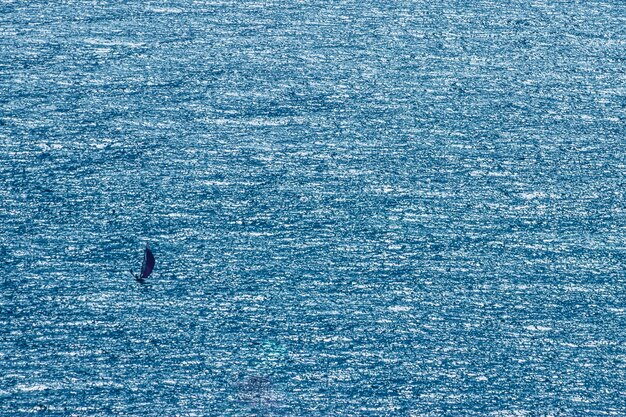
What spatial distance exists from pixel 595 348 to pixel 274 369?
0.36 m

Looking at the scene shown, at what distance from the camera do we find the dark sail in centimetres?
87

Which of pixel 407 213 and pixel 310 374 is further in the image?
pixel 407 213

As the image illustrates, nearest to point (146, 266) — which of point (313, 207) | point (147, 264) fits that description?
point (147, 264)

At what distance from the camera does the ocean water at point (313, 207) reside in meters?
0.81

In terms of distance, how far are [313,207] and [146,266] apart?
215 mm

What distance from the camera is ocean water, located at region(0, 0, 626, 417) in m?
0.81

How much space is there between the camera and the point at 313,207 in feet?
3.06

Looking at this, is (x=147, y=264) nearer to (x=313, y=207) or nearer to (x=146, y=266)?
(x=146, y=266)

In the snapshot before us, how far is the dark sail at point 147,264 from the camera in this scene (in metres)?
0.87

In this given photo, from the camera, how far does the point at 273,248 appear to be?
0.90 metres

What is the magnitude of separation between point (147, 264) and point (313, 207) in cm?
21

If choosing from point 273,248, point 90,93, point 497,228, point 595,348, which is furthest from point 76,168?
point 595,348

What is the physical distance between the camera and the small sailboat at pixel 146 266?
0.86 metres

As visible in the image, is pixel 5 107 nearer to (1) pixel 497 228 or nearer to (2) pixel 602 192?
(1) pixel 497 228
